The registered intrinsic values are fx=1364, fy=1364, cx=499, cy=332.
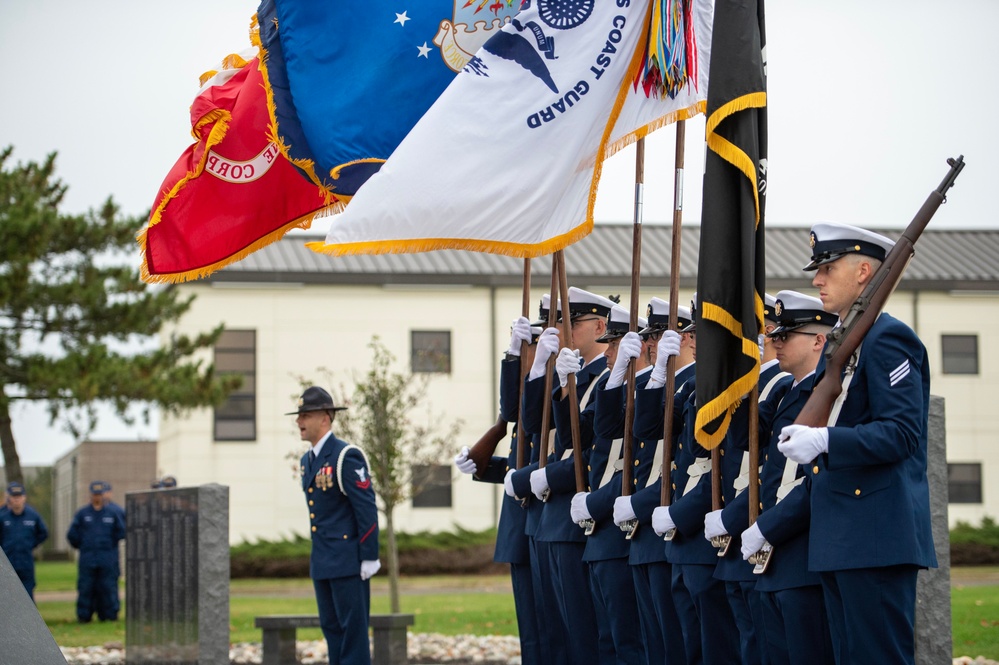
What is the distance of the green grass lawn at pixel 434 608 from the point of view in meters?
11.9

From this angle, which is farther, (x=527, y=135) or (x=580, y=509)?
(x=580, y=509)

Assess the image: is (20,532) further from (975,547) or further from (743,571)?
(975,547)

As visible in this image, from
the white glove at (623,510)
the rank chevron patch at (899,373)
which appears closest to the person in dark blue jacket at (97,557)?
the white glove at (623,510)

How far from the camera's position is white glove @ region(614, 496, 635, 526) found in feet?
20.5

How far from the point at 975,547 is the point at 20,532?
17576 millimetres

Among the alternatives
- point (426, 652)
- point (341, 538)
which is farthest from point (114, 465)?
point (341, 538)

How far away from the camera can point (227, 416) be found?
26812 mm

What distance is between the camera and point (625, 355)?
20.9 feet

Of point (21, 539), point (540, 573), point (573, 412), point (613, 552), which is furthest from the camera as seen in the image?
point (21, 539)

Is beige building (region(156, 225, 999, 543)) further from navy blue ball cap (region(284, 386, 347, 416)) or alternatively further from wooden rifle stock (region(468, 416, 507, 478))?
wooden rifle stock (region(468, 416, 507, 478))

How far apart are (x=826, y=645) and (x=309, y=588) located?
17.9 m

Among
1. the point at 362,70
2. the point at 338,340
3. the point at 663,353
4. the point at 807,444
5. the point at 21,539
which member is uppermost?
the point at 362,70

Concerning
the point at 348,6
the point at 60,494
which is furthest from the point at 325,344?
the point at 60,494

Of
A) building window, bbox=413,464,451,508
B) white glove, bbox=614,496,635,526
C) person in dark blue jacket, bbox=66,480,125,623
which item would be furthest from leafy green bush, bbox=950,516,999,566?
white glove, bbox=614,496,635,526
